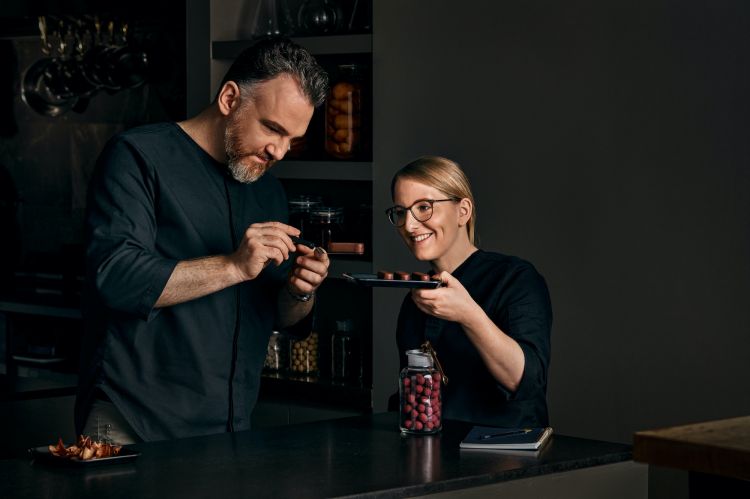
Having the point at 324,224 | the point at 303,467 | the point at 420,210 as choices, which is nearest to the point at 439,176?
the point at 420,210

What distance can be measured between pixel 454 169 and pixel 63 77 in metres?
2.77

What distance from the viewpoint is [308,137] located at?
14.9 feet

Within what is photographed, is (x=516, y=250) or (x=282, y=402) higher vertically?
(x=516, y=250)

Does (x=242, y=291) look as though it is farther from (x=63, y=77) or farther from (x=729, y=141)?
(x=63, y=77)

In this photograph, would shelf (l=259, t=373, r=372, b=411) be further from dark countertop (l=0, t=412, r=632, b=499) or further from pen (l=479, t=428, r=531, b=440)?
pen (l=479, t=428, r=531, b=440)

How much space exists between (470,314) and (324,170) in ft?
5.92

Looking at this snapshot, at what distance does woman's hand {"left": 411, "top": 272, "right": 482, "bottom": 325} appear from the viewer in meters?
2.62

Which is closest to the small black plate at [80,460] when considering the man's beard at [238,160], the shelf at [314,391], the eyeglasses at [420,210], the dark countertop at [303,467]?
the dark countertop at [303,467]

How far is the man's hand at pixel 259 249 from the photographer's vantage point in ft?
8.79

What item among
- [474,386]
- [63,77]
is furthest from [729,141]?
[63,77]

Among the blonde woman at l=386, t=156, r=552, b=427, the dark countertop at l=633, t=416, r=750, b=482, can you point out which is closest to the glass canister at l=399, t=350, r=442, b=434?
the blonde woman at l=386, t=156, r=552, b=427

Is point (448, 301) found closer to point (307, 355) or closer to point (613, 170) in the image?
point (613, 170)

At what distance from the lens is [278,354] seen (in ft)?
14.9

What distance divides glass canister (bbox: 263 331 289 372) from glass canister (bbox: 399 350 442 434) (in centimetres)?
189
